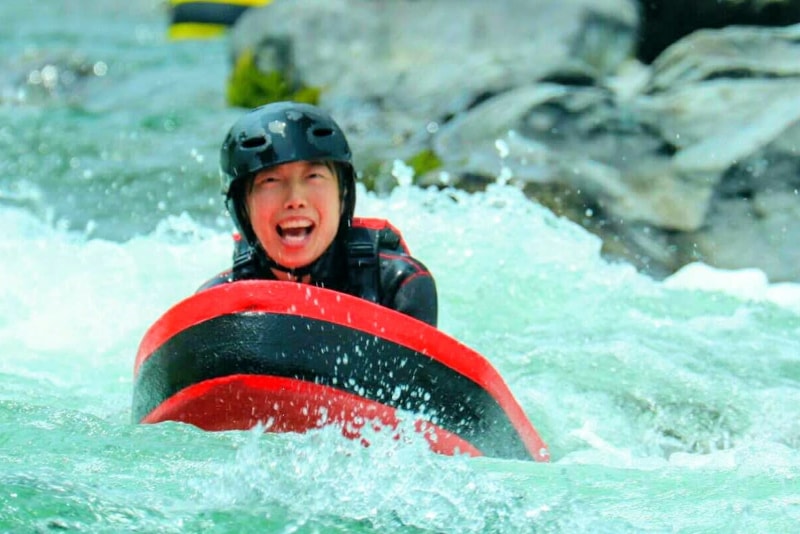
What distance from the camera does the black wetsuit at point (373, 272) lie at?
13.8 feet

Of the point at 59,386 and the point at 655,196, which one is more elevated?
the point at 655,196

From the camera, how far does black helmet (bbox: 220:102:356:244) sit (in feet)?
13.5

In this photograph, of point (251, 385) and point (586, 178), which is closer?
point (251, 385)

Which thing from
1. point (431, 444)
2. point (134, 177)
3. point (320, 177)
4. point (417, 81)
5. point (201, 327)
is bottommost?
point (431, 444)

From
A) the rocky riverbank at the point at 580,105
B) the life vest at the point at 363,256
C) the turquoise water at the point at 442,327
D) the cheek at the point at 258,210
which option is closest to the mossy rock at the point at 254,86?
the rocky riverbank at the point at 580,105

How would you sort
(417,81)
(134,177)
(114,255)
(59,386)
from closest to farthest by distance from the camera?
1. (59,386)
2. (114,255)
3. (134,177)
4. (417,81)

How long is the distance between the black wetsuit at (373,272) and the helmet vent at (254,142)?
1.29 ft

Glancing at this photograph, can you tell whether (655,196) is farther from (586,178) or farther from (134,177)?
(134,177)

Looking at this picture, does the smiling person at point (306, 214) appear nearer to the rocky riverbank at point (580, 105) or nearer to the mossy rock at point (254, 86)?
the rocky riverbank at point (580, 105)

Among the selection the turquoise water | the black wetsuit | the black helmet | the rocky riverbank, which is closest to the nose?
the black helmet

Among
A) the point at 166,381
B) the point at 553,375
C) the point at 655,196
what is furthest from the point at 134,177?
the point at 166,381

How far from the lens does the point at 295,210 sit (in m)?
4.19

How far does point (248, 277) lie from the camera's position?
4395mm

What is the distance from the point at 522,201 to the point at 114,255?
227cm
